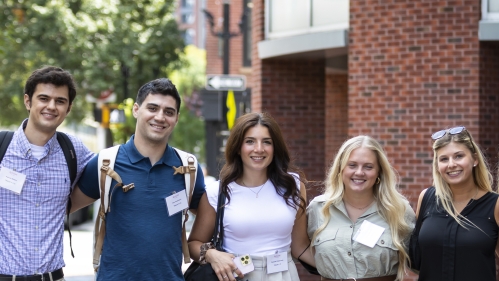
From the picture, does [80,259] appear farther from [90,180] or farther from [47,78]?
[47,78]

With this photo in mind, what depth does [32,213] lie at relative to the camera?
15.6 feet

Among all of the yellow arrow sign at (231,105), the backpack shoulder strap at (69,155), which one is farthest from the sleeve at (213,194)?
the yellow arrow sign at (231,105)

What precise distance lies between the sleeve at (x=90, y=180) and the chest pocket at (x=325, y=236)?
145 cm

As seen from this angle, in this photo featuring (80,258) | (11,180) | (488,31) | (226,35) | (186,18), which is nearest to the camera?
(11,180)

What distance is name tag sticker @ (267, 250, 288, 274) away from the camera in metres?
5.00

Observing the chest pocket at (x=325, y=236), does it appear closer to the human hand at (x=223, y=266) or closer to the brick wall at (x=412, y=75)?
the human hand at (x=223, y=266)

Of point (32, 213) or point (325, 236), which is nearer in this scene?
point (32, 213)

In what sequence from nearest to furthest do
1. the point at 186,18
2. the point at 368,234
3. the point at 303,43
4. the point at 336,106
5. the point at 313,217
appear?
the point at 368,234
the point at 313,217
the point at 303,43
the point at 336,106
the point at 186,18

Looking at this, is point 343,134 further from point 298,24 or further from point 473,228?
point 473,228

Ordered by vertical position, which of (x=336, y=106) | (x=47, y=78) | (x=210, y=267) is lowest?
(x=210, y=267)

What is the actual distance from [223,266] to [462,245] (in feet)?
4.81

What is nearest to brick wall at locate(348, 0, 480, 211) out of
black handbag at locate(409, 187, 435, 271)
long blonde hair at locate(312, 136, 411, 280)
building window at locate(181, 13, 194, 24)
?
black handbag at locate(409, 187, 435, 271)

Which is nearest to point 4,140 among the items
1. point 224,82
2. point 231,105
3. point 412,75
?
point 412,75

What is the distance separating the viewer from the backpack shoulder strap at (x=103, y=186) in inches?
190
